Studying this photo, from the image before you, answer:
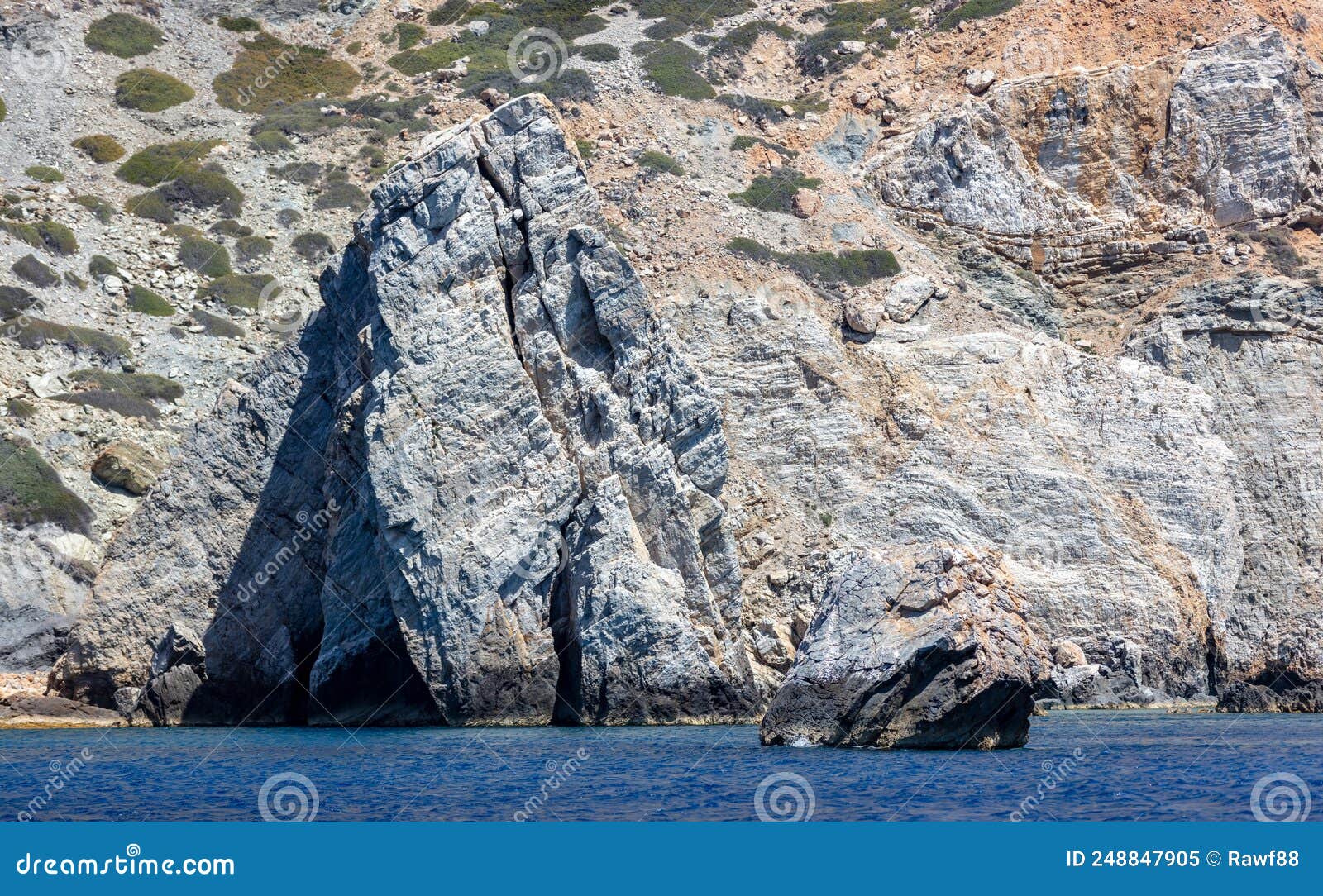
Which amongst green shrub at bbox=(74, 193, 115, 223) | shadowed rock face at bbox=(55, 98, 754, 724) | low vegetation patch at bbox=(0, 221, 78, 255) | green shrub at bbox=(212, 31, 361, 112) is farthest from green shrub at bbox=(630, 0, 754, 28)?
shadowed rock face at bbox=(55, 98, 754, 724)

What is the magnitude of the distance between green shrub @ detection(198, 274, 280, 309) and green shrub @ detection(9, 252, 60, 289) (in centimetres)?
531

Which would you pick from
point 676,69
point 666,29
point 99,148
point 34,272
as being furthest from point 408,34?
point 34,272

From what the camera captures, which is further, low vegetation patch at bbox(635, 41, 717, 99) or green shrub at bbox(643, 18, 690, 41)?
green shrub at bbox(643, 18, 690, 41)

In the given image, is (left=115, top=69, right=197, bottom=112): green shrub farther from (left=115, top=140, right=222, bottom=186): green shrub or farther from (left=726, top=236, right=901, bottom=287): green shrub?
(left=726, top=236, right=901, bottom=287): green shrub

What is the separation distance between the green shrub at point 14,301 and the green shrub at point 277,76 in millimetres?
22540

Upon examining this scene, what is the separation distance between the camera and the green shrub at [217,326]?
177ft

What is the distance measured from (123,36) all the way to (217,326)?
1134 inches

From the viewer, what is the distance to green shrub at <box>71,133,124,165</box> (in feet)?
214

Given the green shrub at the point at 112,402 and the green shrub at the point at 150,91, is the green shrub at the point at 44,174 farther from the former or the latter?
the green shrub at the point at 112,402

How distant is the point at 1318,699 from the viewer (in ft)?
135

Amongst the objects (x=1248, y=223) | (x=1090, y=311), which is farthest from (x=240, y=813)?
(x=1248, y=223)

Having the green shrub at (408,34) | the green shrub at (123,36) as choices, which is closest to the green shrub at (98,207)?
the green shrub at (123,36)

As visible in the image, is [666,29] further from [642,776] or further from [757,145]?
[642,776]

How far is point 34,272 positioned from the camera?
53812 mm
